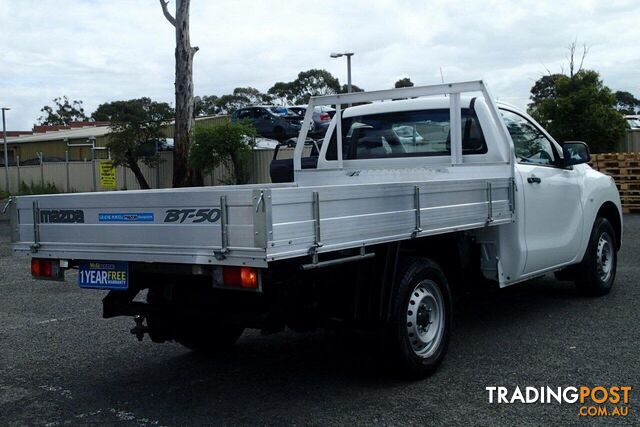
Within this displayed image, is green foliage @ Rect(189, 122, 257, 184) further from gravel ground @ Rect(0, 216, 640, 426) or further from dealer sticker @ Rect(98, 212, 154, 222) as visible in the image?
dealer sticker @ Rect(98, 212, 154, 222)

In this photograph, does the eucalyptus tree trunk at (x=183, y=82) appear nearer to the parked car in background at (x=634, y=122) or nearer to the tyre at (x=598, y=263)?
the tyre at (x=598, y=263)

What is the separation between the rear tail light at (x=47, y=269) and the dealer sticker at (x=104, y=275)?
0.20 meters

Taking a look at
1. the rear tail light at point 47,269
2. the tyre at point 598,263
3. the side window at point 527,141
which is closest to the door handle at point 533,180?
the side window at point 527,141

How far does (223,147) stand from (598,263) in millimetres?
17456

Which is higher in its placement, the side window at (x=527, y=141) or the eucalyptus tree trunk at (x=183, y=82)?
the eucalyptus tree trunk at (x=183, y=82)

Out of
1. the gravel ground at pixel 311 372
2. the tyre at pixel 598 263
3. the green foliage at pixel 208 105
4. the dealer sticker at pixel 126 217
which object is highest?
the green foliage at pixel 208 105

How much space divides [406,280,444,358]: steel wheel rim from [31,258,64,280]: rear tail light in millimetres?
2367

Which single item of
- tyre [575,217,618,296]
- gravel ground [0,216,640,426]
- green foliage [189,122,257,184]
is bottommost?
gravel ground [0,216,640,426]

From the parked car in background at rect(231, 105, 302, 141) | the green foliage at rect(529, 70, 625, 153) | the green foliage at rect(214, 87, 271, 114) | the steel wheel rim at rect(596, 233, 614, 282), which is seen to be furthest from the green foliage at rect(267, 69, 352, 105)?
the steel wheel rim at rect(596, 233, 614, 282)

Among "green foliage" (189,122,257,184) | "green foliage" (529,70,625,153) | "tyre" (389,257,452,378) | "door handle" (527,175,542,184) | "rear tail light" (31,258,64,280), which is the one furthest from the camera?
"green foliage" (189,122,257,184)

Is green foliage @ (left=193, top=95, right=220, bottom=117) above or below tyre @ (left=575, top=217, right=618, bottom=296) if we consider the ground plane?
above

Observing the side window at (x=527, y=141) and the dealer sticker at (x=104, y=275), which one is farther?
the side window at (x=527, y=141)

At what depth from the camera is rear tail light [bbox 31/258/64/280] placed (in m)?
5.18

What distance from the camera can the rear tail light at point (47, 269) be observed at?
17.0ft
